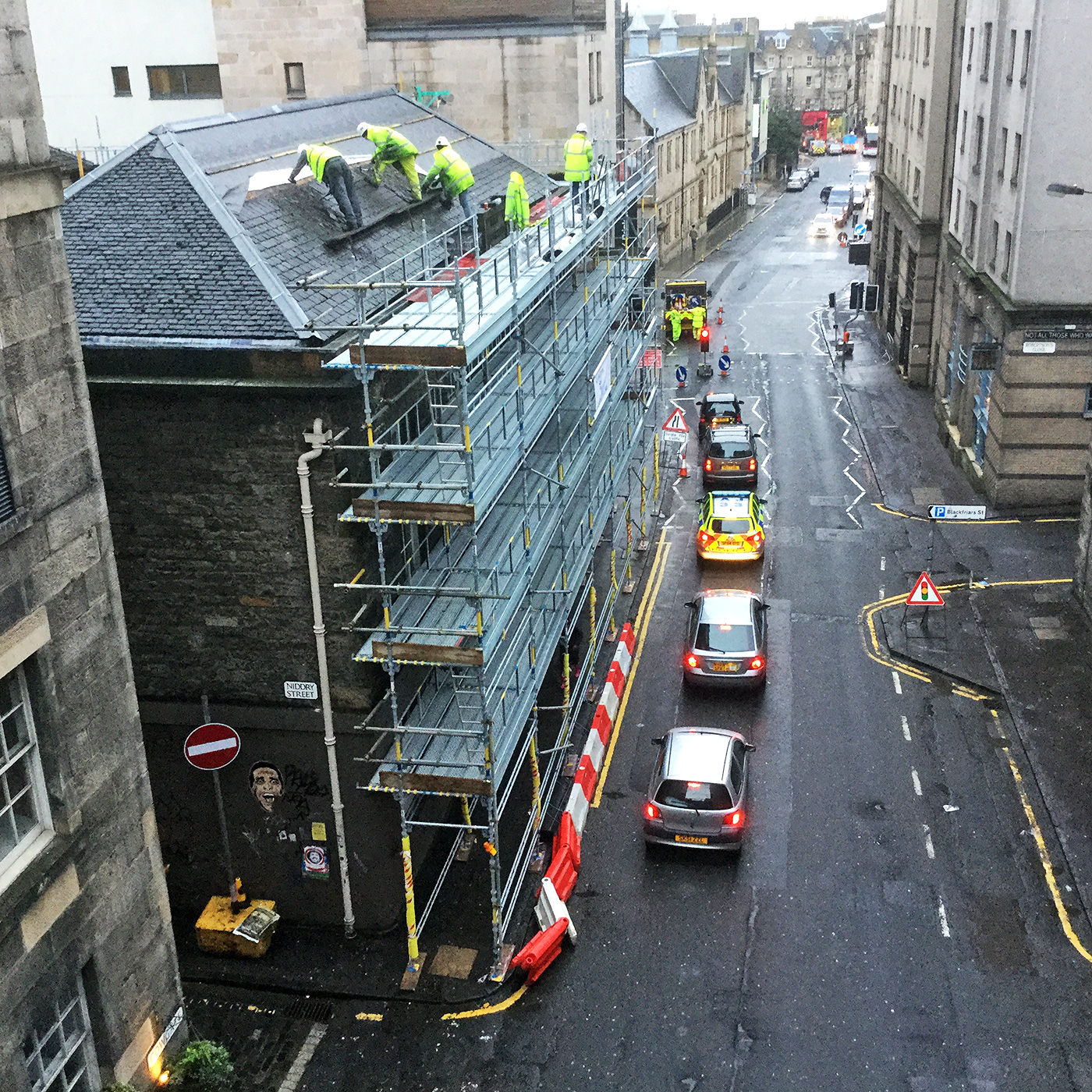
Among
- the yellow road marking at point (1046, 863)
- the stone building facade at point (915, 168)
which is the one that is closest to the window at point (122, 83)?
the stone building facade at point (915, 168)

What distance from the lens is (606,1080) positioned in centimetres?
1502

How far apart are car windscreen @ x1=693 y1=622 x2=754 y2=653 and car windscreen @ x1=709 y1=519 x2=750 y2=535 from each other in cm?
622

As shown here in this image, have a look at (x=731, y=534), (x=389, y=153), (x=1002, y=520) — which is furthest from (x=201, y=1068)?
(x=1002, y=520)

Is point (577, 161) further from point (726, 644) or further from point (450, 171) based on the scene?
point (726, 644)

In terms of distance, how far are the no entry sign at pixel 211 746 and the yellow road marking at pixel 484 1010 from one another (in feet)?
15.1

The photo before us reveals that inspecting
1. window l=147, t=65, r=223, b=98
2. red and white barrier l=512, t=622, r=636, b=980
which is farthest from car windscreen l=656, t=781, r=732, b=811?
window l=147, t=65, r=223, b=98

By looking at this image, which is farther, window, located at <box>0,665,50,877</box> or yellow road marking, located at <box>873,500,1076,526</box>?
yellow road marking, located at <box>873,500,1076,526</box>

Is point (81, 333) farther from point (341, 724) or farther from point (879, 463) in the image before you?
point (879, 463)

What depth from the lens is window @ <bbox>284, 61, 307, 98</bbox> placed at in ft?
115

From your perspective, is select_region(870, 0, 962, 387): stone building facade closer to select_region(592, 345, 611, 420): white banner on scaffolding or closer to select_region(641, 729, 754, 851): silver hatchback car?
select_region(592, 345, 611, 420): white banner on scaffolding

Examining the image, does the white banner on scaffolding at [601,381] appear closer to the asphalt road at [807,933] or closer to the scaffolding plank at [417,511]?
the asphalt road at [807,933]

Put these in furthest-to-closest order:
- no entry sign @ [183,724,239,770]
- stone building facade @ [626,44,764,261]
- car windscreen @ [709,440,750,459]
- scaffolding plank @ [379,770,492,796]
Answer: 1. stone building facade @ [626,44,764,261]
2. car windscreen @ [709,440,750,459]
3. no entry sign @ [183,724,239,770]
4. scaffolding plank @ [379,770,492,796]

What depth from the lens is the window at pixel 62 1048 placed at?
36.8ft

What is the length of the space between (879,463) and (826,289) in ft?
100
